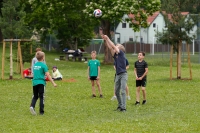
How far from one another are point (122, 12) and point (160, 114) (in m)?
25.4

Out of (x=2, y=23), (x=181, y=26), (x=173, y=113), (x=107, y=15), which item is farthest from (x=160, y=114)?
(x=107, y=15)

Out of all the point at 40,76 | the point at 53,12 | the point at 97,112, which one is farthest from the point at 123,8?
the point at 40,76

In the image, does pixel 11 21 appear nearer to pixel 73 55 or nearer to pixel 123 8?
pixel 123 8

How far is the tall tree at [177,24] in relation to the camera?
94.9 feet

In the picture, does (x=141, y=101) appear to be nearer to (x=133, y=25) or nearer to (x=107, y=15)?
(x=107, y=15)

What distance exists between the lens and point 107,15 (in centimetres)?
3978

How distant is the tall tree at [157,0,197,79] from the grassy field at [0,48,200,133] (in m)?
4.70

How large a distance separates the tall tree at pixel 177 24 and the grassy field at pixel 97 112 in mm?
4700

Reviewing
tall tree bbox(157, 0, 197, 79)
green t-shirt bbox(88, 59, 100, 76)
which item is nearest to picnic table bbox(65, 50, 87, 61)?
tall tree bbox(157, 0, 197, 79)

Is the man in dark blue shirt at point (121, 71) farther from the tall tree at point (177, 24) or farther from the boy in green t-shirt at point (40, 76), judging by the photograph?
the tall tree at point (177, 24)

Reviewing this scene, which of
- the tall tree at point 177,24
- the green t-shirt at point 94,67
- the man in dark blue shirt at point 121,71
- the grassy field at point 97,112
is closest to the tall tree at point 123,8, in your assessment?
the tall tree at point 177,24

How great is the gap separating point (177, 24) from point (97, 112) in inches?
561

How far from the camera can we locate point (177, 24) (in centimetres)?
2909

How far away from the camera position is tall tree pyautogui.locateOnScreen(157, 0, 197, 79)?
28.9 m
